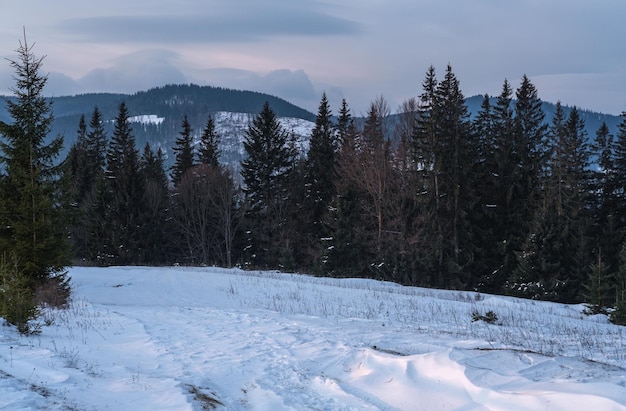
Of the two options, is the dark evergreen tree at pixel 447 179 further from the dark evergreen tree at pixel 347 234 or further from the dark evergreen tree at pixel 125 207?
the dark evergreen tree at pixel 125 207

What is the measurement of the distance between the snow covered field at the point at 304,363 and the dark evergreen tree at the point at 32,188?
455 cm

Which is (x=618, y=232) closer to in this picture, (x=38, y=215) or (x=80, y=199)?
(x=38, y=215)

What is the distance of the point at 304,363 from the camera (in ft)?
24.3

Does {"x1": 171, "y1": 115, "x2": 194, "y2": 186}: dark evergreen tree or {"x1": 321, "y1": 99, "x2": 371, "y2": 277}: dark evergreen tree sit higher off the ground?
{"x1": 171, "y1": 115, "x2": 194, "y2": 186}: dark evergreen tree

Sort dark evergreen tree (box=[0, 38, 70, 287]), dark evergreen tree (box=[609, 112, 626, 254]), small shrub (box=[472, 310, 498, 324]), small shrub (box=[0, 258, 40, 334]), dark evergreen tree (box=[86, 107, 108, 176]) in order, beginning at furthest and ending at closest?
dark evergreen tree (box=[86, 107, 108, 176]) < dark evergreen tree (box=[609, 112, 626, 254]) < dark evergreen tree (box=[0, 38, 70, 287]) < small shrub (box=[472, 310, 498, 324]) < small shrub (box=[0, 258, 40, 334])

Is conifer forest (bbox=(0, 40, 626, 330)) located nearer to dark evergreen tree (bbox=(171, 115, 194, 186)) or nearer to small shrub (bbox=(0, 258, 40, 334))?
dark evergreen tree (bbox=(171, 115, 194, 186))

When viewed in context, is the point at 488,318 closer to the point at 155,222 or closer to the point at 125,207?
the point at 125,207

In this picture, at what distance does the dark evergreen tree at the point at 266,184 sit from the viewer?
151ft

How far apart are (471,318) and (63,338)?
9.58m

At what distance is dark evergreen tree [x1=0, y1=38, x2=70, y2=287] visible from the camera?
16.0 meters

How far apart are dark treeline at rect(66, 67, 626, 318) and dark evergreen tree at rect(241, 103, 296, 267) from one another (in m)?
0.13

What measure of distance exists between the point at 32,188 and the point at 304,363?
13.0m

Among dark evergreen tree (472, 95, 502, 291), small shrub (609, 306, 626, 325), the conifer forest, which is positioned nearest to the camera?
small shrub (609, 306, 626, 325)

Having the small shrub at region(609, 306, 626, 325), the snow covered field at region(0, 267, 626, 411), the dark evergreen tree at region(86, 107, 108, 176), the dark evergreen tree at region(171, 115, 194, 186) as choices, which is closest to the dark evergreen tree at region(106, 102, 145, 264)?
A: the dark evergreen tree at region(171, 115, 194, 186)
